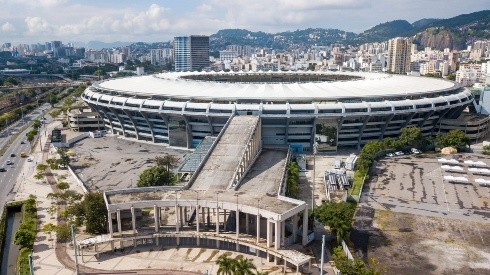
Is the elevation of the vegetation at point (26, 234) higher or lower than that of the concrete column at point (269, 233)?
lower

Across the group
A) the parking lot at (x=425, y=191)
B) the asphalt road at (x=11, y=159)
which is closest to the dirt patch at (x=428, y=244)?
the parking lot at (x=425, y=191)

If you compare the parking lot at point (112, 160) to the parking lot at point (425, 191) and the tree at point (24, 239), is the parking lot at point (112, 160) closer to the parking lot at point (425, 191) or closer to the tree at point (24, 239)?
the tree at point (24, 239)

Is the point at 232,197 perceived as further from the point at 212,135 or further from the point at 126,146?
the point at 126,146

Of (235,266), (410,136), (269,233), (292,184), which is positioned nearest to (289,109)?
(292,184)

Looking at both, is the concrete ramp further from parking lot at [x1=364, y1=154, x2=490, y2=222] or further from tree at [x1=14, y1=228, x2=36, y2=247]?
parking lot at [x1=364, y1=154, x2=490, y2=222]

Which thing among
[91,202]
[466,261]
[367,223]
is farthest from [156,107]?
[466,261]

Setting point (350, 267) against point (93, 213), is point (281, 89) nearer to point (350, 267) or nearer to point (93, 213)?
point (93, 213)
